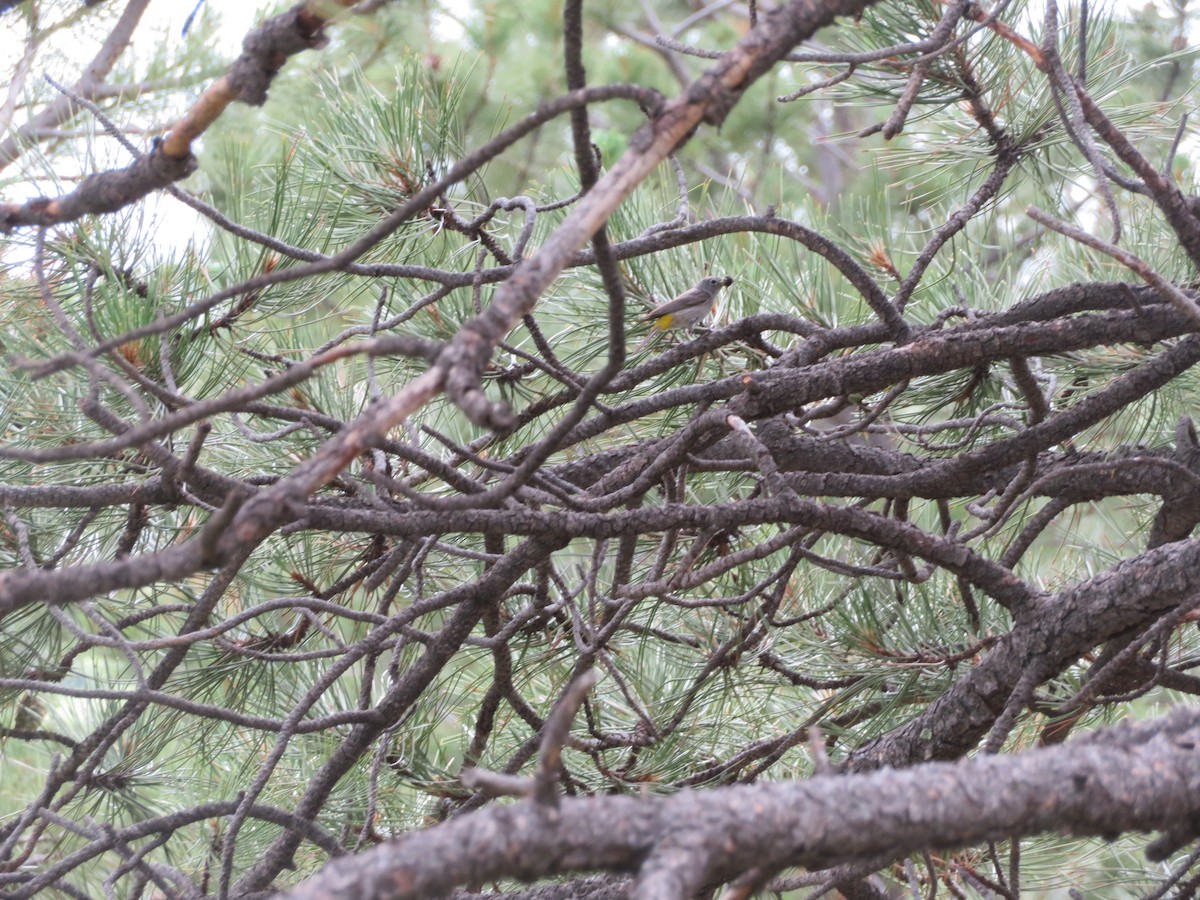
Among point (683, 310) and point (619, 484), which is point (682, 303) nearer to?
point (683, 310)

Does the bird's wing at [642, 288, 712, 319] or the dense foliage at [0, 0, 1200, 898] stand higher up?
the bird's wing at [642, 288, 712, 319]

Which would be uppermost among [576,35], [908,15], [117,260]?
[908,15]

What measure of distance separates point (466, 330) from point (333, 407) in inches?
37.2

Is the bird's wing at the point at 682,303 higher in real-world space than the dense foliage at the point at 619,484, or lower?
higher

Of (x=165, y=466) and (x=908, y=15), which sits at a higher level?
(x=908, y=15)

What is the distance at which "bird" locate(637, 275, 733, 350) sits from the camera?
55.6 inches

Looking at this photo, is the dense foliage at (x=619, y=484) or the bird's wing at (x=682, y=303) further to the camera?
the bird's wing at (x=682, y=303)

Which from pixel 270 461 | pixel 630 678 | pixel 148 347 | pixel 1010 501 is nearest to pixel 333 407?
pixel 270 461

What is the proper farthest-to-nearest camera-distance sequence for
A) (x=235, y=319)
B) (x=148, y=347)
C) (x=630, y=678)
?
(x=630, y=678) < (x=235, y=319) < (x=148, y=347)

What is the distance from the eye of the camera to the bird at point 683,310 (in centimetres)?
141

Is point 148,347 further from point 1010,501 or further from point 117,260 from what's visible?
point 1010,501

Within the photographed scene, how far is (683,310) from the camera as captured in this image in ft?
4.66

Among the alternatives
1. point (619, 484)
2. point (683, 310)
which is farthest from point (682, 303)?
point (619, 484)

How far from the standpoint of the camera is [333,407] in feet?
4.53
